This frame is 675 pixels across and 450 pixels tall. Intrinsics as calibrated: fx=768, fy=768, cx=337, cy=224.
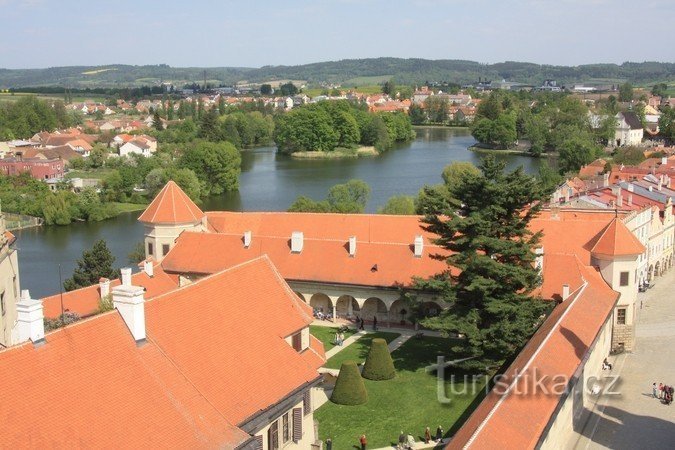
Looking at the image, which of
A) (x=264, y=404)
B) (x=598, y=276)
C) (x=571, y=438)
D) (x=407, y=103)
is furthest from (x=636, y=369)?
(x=407, y=103)

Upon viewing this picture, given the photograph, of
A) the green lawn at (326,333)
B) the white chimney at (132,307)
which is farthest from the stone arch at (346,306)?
the white chimney at (132,307)

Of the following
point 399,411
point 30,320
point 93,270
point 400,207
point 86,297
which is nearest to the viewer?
point 30,320

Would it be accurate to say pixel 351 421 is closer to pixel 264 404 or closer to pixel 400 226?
pixel 264 404

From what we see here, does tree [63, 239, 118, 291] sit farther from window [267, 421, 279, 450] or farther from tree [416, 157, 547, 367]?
window [267, 421, 279, 450]

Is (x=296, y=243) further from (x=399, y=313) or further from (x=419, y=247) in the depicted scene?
(x=399, y=313)

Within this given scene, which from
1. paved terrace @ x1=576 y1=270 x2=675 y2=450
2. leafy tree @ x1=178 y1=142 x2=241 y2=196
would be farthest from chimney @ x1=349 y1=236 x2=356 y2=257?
leafy tree @ x1=178 y1=142 x2=241 y2=196

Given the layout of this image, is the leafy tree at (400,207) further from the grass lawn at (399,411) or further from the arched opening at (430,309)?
the grass lawn at (399,411)

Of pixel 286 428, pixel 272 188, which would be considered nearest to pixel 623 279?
pixel 286 428

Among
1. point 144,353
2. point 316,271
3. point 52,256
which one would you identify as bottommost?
point 52,256
